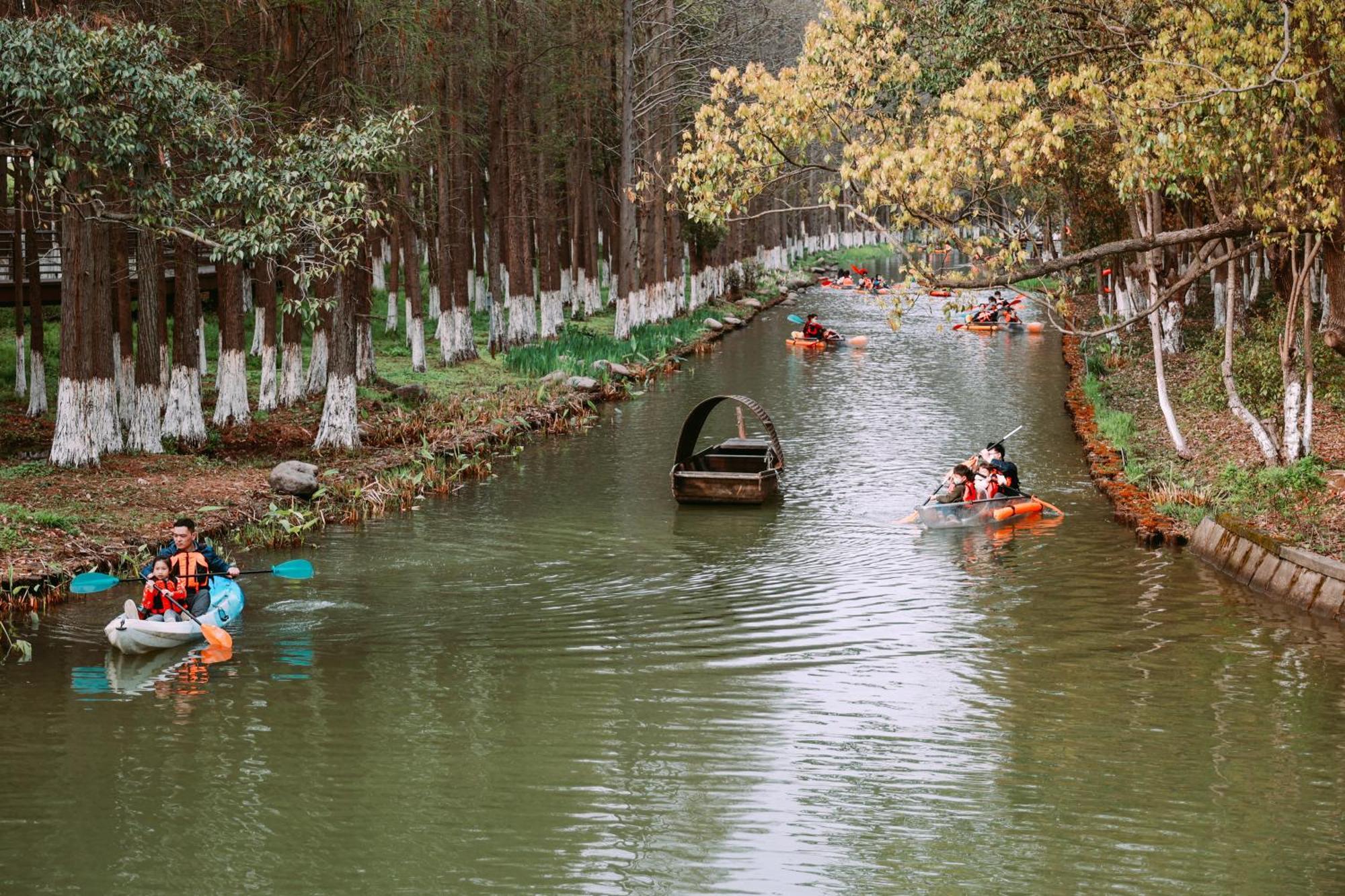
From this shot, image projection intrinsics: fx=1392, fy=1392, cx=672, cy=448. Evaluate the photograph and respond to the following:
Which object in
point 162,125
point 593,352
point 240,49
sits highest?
point 240,49

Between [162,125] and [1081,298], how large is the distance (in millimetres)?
48760

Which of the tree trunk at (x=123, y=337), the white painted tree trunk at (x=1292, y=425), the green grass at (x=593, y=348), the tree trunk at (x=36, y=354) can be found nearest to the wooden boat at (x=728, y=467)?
the white painted tree trunk at (x=1292, y=425)

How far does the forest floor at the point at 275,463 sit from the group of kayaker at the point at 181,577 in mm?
1989

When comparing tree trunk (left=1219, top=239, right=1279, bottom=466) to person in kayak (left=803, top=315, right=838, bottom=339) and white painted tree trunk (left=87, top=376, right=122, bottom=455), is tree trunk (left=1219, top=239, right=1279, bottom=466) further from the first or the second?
person in kayak (left=803, top=315, right=838, bottom=339)

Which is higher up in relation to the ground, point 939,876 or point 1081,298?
point 1081,298

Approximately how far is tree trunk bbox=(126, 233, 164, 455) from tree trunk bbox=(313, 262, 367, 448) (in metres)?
3.05

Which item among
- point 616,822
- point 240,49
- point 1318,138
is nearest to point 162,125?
point 240,49

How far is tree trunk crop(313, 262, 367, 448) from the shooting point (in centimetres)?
2534

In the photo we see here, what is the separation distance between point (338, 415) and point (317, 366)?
6.09 meters

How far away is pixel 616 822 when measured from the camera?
34.4 feet

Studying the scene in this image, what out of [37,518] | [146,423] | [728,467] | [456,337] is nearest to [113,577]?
[37,518]

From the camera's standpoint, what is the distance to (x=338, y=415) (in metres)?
25.7

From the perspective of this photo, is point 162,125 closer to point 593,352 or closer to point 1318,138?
point 1318,138

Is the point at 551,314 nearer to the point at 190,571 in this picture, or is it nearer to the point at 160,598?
the point at 190,571
